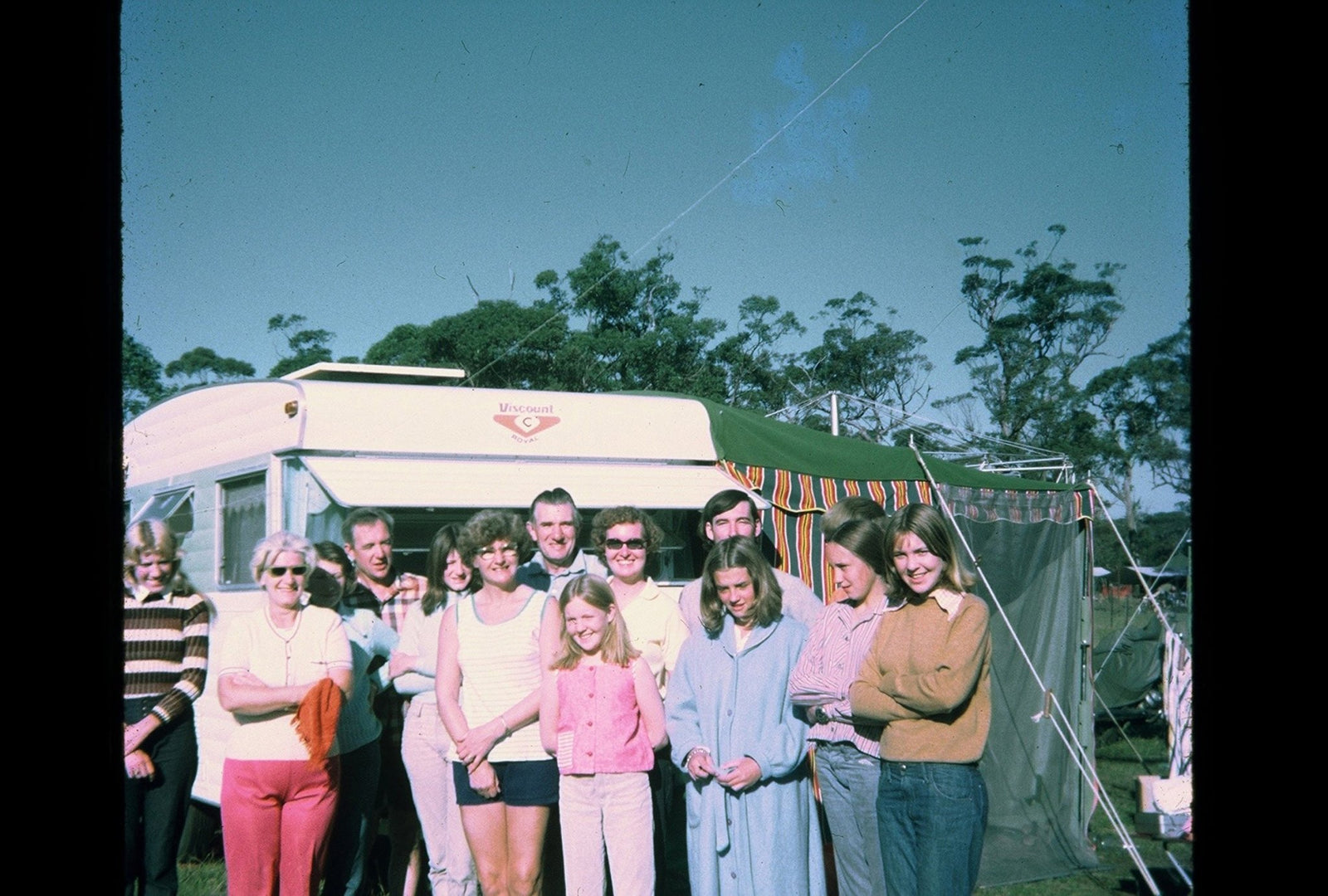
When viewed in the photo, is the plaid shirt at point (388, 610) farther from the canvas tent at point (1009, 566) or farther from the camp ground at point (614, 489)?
the canvas tent at point (1009, 566)

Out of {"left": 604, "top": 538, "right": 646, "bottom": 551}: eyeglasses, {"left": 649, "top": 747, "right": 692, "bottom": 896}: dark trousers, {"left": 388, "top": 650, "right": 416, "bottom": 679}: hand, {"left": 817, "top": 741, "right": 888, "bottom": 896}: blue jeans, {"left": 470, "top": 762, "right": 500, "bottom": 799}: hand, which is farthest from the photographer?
{"left": 388, "top": 650, "right": 416, "bottom": 679}: hand

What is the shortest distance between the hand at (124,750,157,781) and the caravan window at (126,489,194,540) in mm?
2259

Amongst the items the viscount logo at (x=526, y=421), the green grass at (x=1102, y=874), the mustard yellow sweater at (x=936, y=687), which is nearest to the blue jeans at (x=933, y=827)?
the mustard yellow sweater at (x=936, y=687)

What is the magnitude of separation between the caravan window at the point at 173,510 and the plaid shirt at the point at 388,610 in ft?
5.39

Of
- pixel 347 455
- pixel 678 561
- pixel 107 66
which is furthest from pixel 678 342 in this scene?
pixel 107 66

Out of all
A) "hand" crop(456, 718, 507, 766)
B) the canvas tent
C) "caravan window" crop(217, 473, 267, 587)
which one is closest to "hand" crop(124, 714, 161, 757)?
"hand" crop(456, 718, 507, 766)

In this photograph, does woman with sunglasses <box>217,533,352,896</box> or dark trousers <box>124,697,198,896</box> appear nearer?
woman with sunglasses <box>217,533,352,896</box>

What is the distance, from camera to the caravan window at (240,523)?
19.4 ft

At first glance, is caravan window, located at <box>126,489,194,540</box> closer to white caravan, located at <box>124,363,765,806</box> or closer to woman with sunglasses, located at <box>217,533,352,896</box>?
white caravan, located at <box>124,363,765,806</box>

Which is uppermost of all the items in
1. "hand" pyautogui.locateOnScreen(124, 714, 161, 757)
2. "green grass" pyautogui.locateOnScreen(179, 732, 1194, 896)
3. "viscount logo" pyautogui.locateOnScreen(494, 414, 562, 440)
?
"viscount logo" pyautogui.locateOnScreen(494, 414, 562, 440)

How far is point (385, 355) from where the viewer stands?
2636 cm

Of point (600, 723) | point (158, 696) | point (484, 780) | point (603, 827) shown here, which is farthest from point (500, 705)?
point (158, 696)

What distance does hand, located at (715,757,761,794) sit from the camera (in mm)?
3971

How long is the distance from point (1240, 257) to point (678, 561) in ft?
17.0
